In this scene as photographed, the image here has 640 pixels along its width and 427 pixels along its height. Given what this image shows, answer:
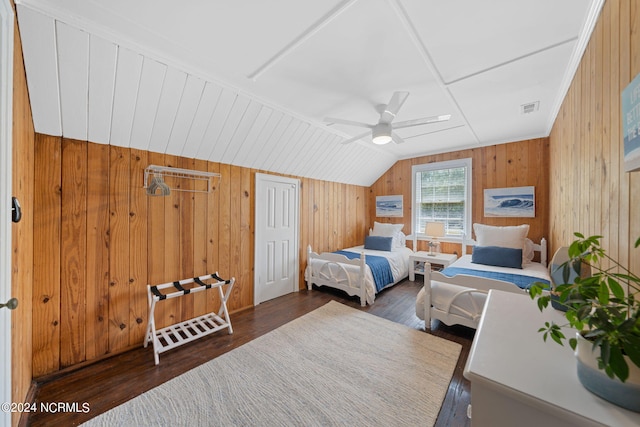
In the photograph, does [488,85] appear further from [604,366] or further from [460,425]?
[460,425]

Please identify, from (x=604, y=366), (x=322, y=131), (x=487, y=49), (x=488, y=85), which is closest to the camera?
(x=604, y=366)

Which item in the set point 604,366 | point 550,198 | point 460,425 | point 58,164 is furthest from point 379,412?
point 550,198

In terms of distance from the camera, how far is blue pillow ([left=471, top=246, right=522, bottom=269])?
2953 millimetres

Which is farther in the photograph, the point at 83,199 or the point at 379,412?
the point at 83,199

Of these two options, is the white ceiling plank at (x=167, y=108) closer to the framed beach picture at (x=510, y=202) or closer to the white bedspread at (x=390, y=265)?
the white bedspread at (x=390, y=265)

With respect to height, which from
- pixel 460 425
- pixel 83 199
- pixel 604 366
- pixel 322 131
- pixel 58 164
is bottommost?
pixel 460 425

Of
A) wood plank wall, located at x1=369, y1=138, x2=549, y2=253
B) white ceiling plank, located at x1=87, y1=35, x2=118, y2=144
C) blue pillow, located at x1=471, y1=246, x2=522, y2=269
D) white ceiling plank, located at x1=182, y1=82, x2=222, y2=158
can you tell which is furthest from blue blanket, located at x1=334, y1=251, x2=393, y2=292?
white ceiling plank, located at x1=87, y1=35, x2=118, y2=144

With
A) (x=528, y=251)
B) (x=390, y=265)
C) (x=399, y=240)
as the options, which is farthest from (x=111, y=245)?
(x=528, y=251)

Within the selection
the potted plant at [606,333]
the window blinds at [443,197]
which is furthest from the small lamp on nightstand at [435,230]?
the potted plant at [606,333]

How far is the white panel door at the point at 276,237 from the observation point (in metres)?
3.26

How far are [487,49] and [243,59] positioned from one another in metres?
1.80

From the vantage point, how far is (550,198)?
327 centimetres

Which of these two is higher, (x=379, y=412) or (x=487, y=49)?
(x=487, y=49)

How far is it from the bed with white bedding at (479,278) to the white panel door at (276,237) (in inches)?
73.7
